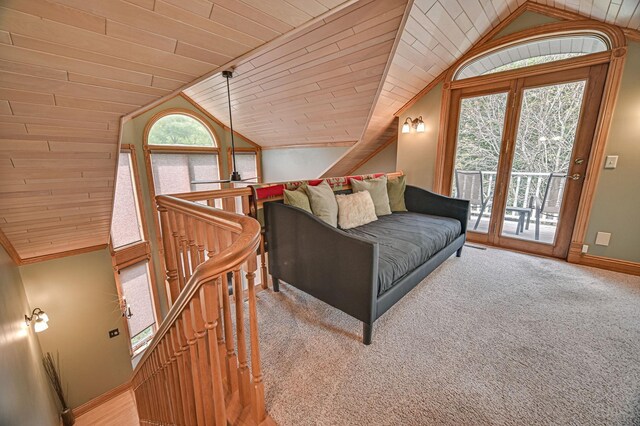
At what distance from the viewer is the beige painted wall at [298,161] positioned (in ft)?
14.2

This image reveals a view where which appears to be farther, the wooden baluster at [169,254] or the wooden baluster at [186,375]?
the wooden baluster at [169,254]

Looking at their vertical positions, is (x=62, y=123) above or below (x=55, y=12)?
below

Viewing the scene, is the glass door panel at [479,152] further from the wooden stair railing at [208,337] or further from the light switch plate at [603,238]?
the wooden stair railing at [208,337]

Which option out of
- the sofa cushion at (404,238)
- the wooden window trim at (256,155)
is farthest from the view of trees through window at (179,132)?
the sofa cushion at (404,238)

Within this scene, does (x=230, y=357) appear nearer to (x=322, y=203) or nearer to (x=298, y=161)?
(x=322, y=203)

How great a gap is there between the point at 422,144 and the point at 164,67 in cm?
319

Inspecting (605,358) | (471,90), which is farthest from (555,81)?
(605,358)

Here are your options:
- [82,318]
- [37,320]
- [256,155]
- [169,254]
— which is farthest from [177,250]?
[256,155]

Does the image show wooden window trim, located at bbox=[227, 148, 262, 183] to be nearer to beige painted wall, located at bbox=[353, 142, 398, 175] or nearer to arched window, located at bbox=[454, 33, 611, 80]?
beige painted wall, located at bbox=[353, 142, 398, 175]

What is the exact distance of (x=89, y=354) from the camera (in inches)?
135

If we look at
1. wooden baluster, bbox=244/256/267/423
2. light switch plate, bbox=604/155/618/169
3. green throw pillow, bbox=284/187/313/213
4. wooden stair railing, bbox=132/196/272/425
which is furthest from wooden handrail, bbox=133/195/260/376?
light switch plate, bbox=604/155/618/169

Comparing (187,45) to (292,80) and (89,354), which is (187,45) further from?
(89,354)

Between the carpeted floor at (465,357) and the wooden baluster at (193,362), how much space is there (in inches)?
18.6

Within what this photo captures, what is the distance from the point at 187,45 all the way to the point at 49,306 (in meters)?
3.71
